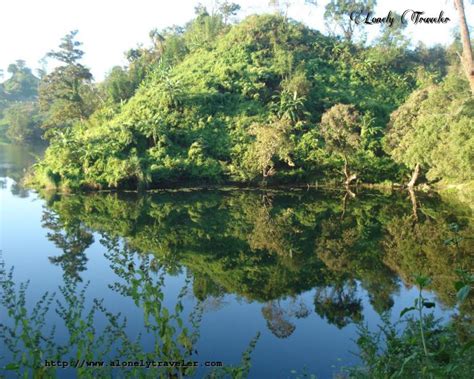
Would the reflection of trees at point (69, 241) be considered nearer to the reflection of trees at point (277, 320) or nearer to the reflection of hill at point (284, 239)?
the reflection of hill at point (284, 239)

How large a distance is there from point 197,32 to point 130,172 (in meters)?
30.3

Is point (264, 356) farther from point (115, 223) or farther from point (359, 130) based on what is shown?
point (359, 130)

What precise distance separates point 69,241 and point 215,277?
7.46 m

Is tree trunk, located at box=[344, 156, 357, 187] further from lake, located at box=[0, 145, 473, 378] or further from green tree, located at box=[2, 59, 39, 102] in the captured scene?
green tree, located at box=[2, 59, 39, 102]

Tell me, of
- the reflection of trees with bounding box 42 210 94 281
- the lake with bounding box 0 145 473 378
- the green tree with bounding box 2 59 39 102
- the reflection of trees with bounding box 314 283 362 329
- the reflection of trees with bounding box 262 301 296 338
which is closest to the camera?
the lake with bounding box 0 145 473 378

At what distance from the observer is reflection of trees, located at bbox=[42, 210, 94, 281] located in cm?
1416

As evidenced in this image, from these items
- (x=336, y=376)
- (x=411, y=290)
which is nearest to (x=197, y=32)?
(x=411, y=290)

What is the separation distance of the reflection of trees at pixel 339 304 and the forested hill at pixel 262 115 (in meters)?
14.0

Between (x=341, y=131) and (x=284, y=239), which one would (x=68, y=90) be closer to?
(x=341, y=131)

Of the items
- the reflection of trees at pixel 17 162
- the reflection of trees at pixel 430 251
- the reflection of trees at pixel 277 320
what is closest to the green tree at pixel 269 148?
the reflection of trees at pixel 430 251

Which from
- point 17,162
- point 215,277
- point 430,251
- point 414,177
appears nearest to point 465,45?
point 215,277

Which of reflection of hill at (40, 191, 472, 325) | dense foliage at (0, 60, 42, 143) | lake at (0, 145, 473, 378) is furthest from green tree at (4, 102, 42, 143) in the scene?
reflection of hill at (40, 191, 472, 325)

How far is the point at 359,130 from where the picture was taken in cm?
3600

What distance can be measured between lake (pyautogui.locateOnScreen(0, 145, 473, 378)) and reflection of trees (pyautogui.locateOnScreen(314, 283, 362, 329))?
1.8 inches
